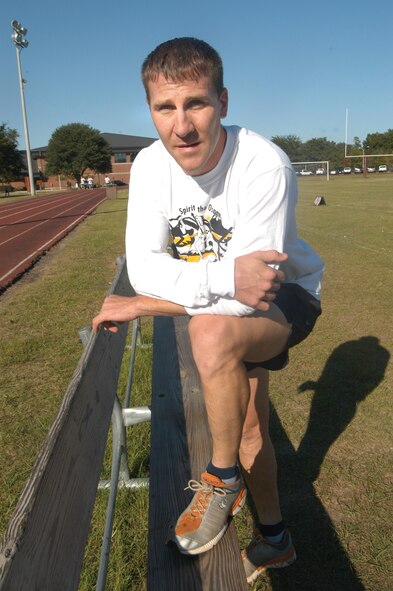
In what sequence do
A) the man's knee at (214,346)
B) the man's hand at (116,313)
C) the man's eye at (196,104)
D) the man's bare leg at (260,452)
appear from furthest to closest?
the man's bare leg at (260,452) → the man's hand at (116,313) → the man's eye at (196,104) → the man's knee at (214,346)

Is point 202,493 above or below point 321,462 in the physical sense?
above

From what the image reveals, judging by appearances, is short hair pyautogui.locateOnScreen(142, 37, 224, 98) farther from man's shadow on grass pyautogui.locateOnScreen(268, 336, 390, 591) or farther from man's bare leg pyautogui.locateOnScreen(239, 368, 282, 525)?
man's shadow on grass pyautogui.locateOnScreen(268, 336, 390, 591)

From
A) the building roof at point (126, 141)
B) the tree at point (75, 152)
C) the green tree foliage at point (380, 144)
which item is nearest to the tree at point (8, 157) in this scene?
the tree at point (75, 152)

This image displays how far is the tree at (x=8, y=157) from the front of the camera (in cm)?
5638

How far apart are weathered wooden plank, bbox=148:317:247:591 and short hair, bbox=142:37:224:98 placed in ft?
4.54

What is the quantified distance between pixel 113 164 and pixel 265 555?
340 feet

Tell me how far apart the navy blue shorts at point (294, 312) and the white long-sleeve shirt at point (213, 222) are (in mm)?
61

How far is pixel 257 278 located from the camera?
1631 millimetres

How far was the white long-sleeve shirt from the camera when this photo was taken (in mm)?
1705

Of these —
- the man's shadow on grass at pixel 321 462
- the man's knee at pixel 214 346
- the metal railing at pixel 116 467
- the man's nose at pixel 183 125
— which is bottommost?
the man's shadow on grass at pixel 321 462

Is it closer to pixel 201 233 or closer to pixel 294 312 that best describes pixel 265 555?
pixel 294 312

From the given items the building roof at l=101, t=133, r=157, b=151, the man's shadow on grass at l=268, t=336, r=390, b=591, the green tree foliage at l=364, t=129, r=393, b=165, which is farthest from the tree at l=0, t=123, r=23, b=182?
the man's shadow on grass at l=268, t=336, r=390, b=591

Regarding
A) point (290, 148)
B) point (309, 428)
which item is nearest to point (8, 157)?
point (290, 148)

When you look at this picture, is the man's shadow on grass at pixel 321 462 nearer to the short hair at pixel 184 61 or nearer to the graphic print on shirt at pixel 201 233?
the graphic print on shirt at pixel 201 233
